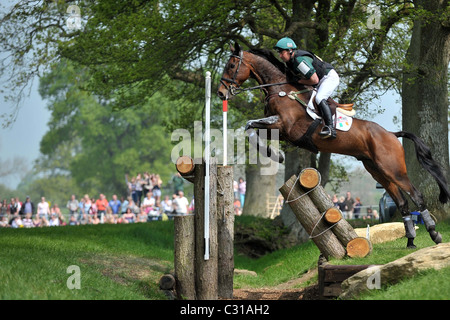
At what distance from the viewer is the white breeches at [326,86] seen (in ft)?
30.9

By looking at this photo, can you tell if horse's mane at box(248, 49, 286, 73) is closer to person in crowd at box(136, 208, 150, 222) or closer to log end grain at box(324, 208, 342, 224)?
log end grain at box(324, 208, 342, 224)

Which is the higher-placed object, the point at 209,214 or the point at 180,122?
the point at 180,122

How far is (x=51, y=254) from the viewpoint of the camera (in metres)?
10.7

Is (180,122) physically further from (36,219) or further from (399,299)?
(399,299)

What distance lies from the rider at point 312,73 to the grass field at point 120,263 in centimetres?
205

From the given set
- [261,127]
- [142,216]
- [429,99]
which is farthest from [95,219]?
[261,127]

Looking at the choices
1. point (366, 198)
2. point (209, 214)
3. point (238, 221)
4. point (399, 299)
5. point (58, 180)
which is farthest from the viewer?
point (366, 198)

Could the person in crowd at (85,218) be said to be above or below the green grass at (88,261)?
above

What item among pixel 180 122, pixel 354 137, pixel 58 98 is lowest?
pixel 354 137

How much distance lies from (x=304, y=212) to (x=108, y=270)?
127 inches

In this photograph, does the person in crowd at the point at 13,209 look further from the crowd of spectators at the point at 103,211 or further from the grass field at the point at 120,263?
the grass field at the point at 120,263

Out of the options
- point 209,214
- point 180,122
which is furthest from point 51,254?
point 180,122

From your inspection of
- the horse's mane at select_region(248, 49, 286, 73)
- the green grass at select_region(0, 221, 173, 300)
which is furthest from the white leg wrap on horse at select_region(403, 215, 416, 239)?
the green grass at select_region(0, 221, 173, 300)

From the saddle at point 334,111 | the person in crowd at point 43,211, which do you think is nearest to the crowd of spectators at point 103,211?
the person in crowd at point 43,211
